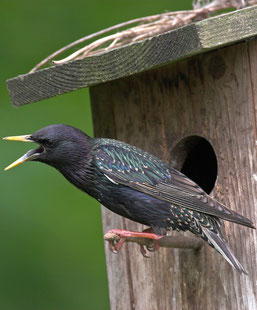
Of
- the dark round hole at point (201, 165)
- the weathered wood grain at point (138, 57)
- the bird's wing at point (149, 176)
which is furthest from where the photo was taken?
the dark round hole at point (201, 165)

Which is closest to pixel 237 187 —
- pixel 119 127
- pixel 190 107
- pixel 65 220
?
pixel 190 107

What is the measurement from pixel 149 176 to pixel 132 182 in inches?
3.2

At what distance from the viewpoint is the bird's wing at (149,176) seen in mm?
3834

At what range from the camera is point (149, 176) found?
3914 millimetres

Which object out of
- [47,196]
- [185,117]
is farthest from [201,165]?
[47,196]

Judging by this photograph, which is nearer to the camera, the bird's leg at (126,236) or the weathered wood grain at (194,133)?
the bird's leg at (126,236)

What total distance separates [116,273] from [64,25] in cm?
217

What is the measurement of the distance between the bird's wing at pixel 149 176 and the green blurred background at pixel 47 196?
1.74 meters

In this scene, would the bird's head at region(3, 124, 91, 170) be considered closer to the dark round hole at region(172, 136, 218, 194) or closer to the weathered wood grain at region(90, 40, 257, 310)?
the weathered wood grain at region(90, 40, 257, 310)

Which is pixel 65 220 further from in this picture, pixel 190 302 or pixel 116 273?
pixel 190 302

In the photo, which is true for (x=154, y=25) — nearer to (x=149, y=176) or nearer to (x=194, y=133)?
(x=194, y=133)

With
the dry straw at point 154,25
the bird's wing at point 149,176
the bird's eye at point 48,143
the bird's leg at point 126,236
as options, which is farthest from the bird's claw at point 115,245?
the dry straw at point 154,25

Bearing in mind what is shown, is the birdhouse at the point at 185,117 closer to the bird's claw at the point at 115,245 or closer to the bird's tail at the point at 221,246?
the bird's tail at the point at 221,246

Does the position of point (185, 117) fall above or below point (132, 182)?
above
